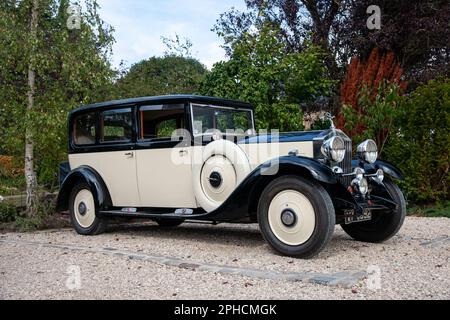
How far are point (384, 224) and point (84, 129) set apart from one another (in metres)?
4.30

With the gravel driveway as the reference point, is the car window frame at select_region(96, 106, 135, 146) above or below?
above

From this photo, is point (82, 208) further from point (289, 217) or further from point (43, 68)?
point (289, 217)

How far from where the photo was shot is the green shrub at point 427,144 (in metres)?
8.12

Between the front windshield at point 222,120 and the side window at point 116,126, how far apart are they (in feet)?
3.25

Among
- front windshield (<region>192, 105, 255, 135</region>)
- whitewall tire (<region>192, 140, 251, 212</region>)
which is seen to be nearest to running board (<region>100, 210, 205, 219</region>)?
whitewall tire (<region>192, 140, 251, 212</region>)

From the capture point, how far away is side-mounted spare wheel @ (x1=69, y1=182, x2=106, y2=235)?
6.65 m

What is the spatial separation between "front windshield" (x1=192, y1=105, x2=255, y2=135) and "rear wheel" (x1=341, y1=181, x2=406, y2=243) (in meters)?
1.91

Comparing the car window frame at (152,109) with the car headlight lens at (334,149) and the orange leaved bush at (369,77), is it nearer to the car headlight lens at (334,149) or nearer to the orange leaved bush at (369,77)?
the car headlight lens at (334,149)

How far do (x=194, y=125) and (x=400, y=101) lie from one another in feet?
15.3

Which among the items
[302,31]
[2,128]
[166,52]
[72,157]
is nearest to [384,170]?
[72,157]

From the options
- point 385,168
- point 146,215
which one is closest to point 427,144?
point 385,168

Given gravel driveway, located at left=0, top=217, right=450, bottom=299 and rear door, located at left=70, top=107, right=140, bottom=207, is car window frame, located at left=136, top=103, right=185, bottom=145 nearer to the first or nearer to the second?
rear door, located at left=70, top=107, right=140, bottom=207
